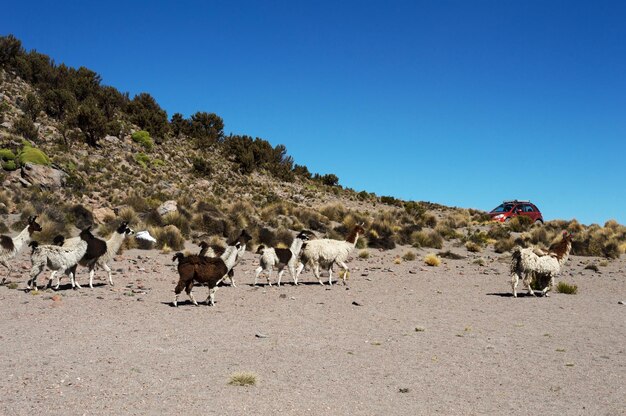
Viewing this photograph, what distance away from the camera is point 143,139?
158 ft

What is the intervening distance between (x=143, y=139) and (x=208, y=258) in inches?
1527

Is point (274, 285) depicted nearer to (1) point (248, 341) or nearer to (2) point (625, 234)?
A: (1) point (248, 341)

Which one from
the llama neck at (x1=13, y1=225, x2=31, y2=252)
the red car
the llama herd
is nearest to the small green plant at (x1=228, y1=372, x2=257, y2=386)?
the llama herd

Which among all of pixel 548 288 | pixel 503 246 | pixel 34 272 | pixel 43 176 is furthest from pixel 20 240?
pixel 503 246

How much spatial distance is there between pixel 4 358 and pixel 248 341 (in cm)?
373

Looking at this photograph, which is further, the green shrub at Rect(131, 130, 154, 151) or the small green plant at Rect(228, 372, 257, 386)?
the green shrub at Rect(131, 130, 154, 151)

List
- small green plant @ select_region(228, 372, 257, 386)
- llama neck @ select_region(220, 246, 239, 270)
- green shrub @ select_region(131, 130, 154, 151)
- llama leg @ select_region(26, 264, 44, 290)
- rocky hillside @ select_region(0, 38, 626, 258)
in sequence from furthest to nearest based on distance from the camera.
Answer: green shrub @ select_region(131, 130, 154, 151) → rocky hillside @ select_region(0, 38, 626, 258) → llama neck @ select_region(220, 246, 239, 270) → llama leg @ select_region(26, 264, 44, 290) → small green plant @ select_region(228, 372, 257, 386)

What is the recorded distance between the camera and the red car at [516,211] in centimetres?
Answer: 3947

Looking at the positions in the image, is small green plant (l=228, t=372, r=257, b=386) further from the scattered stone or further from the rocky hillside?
the scattered stone

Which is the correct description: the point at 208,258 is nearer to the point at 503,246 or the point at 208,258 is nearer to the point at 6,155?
the point at 503,246

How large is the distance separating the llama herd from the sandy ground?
1.87 feet

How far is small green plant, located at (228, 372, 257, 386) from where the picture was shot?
6983 mm

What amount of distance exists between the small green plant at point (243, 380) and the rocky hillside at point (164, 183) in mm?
16424

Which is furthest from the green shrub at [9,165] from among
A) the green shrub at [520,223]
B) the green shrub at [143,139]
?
the green shrub at [520,223]
